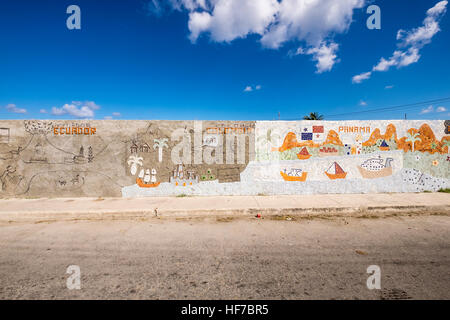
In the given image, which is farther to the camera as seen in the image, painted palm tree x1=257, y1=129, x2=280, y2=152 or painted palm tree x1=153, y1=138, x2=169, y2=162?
painted palm tree x1=257, y1=129, x2=280, y2=152

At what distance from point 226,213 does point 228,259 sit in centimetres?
233

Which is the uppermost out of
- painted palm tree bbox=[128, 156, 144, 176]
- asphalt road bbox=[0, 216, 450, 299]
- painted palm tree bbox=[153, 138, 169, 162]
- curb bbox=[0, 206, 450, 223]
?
painted palm tree bbox=[153, 138, 169, 162]

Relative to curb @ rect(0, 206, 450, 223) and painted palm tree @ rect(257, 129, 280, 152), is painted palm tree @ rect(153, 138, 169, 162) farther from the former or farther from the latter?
painted palm tree @ rect(257, 129, 280, 152)

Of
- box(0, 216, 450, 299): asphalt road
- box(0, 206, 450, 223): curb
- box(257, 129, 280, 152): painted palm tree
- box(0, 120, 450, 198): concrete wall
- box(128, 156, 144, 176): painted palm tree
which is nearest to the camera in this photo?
box(0, 216, 450, 299): asphalt road

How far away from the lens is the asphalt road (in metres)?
2.39

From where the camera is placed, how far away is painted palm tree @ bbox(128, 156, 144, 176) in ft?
22.8

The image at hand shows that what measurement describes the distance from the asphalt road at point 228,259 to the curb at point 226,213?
1.47 ft

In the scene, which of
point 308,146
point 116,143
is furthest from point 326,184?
point 116,143

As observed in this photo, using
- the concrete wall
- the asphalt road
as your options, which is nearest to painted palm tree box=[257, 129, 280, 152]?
the concrete wall

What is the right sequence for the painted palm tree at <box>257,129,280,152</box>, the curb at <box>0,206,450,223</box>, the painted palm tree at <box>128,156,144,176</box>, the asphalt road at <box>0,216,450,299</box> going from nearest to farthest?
the asphalt road at <box>0,216,450,299</box> < the curb at <box>0,206,450,223</box> < the painted palm tree at <box>128,156,144,176</box> < the painted palm tree at <box>257,129,280,152</box>

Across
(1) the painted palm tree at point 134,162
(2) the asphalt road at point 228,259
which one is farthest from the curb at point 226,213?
(1) the painted palm tree at point 134,162

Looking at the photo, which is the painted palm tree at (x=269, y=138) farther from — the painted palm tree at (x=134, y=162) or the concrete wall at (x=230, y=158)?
the painted palm tree at (x=134, y=162)

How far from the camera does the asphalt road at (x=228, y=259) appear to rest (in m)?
2.39

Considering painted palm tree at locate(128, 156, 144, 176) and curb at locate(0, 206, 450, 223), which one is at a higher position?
painted palm tree at locate(128, 156, 144, 176)
